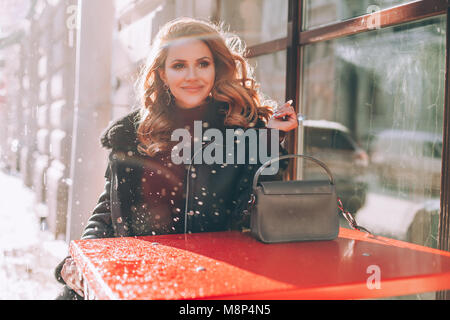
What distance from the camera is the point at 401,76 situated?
2.00 meters

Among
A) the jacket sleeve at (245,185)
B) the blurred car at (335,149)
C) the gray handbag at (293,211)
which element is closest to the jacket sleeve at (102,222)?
the jacket sleeve at (245,185)

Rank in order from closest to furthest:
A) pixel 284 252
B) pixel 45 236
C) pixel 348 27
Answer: pixel 284 252 → pixel 348 27 → pixel 45 236

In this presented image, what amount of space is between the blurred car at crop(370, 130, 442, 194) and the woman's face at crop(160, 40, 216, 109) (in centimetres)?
96

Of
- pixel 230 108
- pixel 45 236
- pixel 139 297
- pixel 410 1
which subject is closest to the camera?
pixel 139 297

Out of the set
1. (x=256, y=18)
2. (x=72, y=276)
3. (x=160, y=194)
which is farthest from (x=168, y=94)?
(x=256, y=18)

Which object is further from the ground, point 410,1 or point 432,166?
point 410,1

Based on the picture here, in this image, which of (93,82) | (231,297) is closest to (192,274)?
(231,297)

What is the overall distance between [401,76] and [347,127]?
0.65 m

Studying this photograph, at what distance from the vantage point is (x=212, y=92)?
195 cm

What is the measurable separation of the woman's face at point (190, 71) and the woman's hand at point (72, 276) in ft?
2.78

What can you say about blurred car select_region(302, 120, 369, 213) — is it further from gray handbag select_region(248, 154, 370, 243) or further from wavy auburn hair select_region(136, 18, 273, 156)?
gray handbag select_region(248, 154, 370, 243)

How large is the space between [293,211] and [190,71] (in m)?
0.86

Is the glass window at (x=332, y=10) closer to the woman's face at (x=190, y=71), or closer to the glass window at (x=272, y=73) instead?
the glass window at (x=272, y=73)

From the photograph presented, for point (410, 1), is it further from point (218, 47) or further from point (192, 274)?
point (192, 274)
